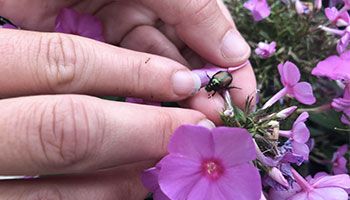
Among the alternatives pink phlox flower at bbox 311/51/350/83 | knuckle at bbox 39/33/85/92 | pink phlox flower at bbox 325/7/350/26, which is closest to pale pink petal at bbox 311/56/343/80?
pink phlox flower at bbox 311/51/350/83

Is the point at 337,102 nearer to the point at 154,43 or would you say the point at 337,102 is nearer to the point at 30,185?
the point at 154,43

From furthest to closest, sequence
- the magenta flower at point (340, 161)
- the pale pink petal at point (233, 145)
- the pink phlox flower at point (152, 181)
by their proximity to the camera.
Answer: the magenta flower at point (340, 161) < the pink phlox flower at point (152, 181) < the pale pink petal at point (233, 145)

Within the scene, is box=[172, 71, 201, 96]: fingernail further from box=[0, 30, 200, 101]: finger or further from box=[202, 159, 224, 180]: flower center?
box=[202, 159, 224, 180]: flower center

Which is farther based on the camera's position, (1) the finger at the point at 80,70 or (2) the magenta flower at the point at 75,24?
(2) the magenta flower at the point at 75,24

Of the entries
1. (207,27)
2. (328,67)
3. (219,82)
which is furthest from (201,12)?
(328,67)

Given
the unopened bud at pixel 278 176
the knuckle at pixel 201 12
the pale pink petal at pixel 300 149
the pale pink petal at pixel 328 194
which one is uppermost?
the knuckle at pixel 201 12

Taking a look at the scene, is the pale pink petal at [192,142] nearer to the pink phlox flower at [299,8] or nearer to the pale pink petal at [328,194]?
the pale pink petal at [328,194]

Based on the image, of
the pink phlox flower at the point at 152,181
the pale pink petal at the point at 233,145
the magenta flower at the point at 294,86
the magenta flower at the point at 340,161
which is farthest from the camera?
the magenta flower at the point at 340,161

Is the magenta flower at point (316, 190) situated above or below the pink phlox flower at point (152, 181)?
below

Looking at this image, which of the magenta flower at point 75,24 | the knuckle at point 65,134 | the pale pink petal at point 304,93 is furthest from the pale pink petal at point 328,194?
the magenta flower at point 75,24
